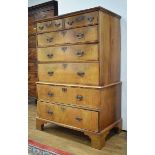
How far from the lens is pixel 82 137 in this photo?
248cm

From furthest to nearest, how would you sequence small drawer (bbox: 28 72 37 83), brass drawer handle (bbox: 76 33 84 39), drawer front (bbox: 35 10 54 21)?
small drawer (bbox: 28 72 37 83)
drawer front (bbox: 35 10 54 21)
brass drawer handle (bbox: 76 33 84 39)

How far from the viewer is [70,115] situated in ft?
7.92

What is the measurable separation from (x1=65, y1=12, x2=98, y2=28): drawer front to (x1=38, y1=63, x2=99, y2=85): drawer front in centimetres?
44

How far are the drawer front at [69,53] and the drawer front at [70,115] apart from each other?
59cm

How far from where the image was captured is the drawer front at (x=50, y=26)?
2.49 metres

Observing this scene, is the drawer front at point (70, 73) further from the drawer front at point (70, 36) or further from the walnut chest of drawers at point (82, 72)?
the drawer front at point (70, 36)

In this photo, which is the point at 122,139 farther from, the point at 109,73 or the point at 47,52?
the point at 47,52

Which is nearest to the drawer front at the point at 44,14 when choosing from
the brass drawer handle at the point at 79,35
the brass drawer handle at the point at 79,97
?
the brass drawer handle at the point at 79,35

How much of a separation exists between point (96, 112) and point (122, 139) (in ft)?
1.78

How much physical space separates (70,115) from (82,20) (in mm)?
1094

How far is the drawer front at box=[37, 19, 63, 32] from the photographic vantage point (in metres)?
2.49

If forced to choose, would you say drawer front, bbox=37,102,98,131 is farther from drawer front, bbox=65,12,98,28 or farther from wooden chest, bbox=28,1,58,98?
wooden chest, bbox=28,1,58,98

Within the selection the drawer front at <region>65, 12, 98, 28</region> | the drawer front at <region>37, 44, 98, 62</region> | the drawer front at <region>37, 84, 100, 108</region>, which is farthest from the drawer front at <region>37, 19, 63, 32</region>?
the drawer front at <region>37, 84, 100, 108</region>
